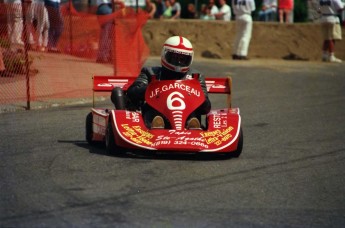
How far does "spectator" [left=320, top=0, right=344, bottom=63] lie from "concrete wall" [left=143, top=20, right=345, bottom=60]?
1214 millimetres

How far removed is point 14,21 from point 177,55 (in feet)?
15.2

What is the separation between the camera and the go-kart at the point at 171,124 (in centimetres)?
1114

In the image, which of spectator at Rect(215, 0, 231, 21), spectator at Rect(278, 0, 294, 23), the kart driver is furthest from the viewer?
spectator at Rect(215, 0, 231, 21)

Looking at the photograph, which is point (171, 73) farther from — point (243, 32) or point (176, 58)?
point (243, 32)

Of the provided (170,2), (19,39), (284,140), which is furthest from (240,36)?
(284,140)

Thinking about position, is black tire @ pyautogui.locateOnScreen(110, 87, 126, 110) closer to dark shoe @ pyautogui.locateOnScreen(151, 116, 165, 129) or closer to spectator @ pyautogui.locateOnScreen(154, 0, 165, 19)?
dark shoe @ pyautogui.locateOnScreen(151, 116, 165, 129)

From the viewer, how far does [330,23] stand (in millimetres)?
26953

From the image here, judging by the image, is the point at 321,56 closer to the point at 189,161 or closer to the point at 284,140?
the point at 284,140

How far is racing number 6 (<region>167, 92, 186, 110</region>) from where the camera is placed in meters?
11.9

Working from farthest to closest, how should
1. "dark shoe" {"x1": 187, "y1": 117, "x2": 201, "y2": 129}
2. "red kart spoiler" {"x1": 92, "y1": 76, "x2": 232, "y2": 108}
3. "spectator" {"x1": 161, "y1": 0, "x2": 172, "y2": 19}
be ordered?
"spectator" {"x1": 161, "y1": 0, "x2": 172, "y2": 19} < "red kart spoiler" {"x1": 92, "y1": 76, "x2": 232, "y2": 108} < "dark shoe" {"x1": 187, "y1": 117, "x2": 201, "y2": 129}

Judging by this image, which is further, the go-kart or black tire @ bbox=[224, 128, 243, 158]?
black tire @ bbox=[224, 128, 243, 158]

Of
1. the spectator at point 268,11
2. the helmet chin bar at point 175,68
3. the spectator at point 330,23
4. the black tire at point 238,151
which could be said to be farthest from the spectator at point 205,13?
the black tire at point 238,151

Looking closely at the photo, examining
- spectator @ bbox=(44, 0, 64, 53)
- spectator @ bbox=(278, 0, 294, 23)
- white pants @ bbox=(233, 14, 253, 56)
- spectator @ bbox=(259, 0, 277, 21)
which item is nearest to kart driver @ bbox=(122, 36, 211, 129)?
spectator @ bbox=(44, 0, 64, 53)

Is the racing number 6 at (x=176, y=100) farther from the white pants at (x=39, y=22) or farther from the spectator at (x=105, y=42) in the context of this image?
the spectator at (x=105, y=42)
